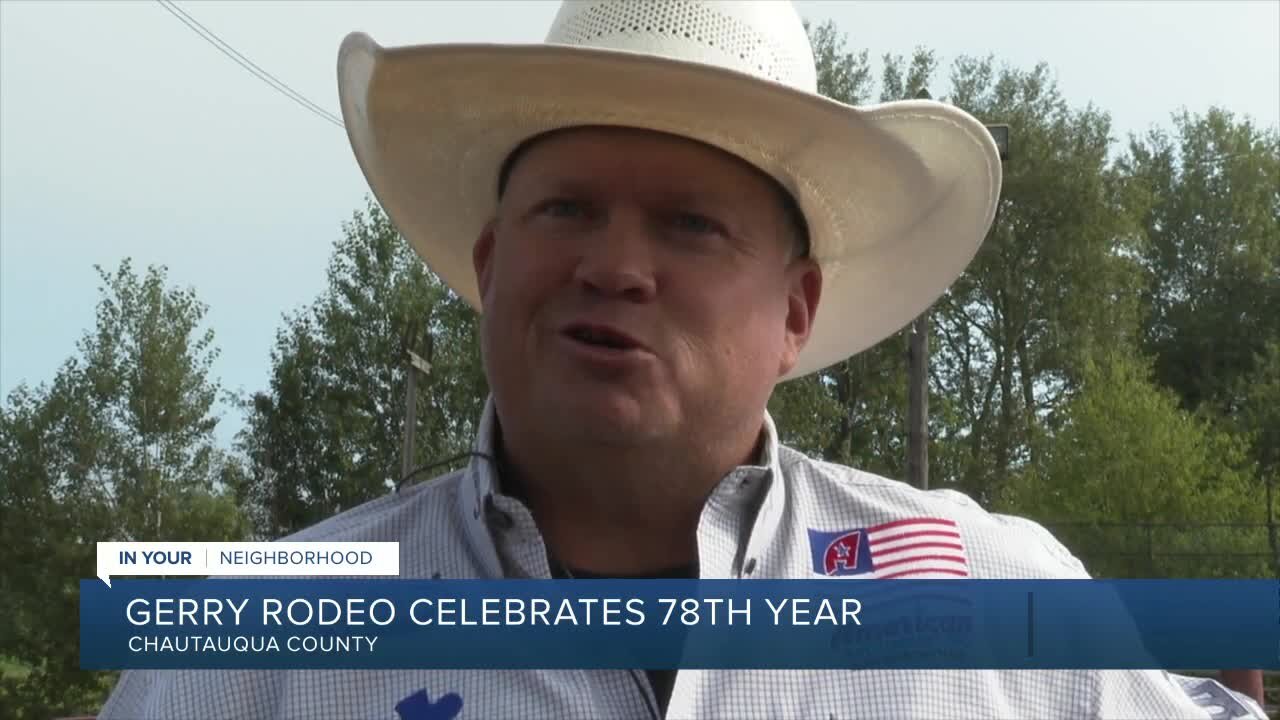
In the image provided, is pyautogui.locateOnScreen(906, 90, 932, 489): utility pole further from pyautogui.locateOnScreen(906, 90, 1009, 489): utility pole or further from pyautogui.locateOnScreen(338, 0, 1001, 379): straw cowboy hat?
pyautogui.locateOnScreen(338, 0, 1001, 379): straw cowboy hat

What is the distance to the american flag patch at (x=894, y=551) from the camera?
8.00 feet

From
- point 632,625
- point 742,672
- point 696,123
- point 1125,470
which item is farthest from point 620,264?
point 1125,470

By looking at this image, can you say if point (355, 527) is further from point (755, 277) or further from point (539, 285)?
point (755, 277)

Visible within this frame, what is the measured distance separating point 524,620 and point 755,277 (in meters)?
0.68

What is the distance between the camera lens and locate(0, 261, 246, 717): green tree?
950 inches

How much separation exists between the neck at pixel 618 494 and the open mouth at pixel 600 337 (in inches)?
6.9

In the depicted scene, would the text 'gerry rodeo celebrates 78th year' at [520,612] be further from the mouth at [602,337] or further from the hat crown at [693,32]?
the hat crown at [693,32]

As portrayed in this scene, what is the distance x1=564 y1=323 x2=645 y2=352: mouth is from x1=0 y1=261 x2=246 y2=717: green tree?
934 inches

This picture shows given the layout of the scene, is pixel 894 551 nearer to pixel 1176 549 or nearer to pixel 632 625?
pixel 632 625

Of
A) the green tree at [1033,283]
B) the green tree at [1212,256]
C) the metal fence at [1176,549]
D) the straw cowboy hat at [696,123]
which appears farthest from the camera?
the green tree at [1212,256]

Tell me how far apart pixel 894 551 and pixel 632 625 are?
0.53 meters

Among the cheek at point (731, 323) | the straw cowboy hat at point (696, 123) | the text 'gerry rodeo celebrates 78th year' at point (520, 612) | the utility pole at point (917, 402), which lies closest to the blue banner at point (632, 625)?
the text 'gerry rodeo celebrates 78th year' at point (520, 612)

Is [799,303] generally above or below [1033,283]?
below

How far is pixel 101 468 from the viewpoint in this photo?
85.4 ft
